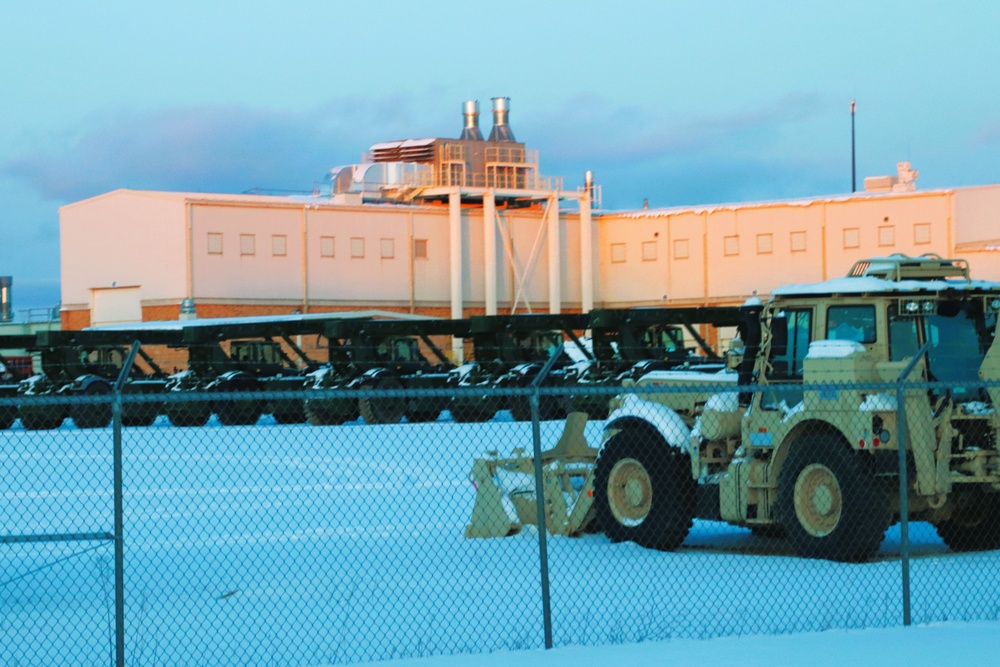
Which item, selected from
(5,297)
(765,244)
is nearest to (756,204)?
(765,244)

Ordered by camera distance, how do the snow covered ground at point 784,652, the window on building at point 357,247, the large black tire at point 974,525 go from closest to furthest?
the snow covered ground at point 784,652 → the large black tire at point 974,525 → the window on building at point 357,247

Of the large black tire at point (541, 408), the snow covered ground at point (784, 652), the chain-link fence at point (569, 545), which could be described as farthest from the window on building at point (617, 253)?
the snow covered ground at point (784, 652)

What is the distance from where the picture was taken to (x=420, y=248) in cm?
5706

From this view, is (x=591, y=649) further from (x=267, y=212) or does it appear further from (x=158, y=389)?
(x=267, y=212)

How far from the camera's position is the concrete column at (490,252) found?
57.3 meters

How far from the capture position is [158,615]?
409 inches

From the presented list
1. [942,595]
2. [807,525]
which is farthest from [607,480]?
[942,595]

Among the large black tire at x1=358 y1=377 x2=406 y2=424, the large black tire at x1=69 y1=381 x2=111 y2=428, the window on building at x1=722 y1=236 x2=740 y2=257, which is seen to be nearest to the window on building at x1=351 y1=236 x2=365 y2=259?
the window on building at x1=722 y1=236 x2=740 y2=257

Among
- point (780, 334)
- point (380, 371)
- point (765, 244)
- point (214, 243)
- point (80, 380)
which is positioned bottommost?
point (80, 380)

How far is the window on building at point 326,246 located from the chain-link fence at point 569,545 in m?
37.8

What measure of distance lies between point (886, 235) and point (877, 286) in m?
43.0

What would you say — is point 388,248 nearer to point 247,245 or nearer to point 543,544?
point 247,245

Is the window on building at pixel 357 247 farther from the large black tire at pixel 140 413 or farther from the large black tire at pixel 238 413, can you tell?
the large black tire at pixel 140 413

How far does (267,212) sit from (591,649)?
4613cm
